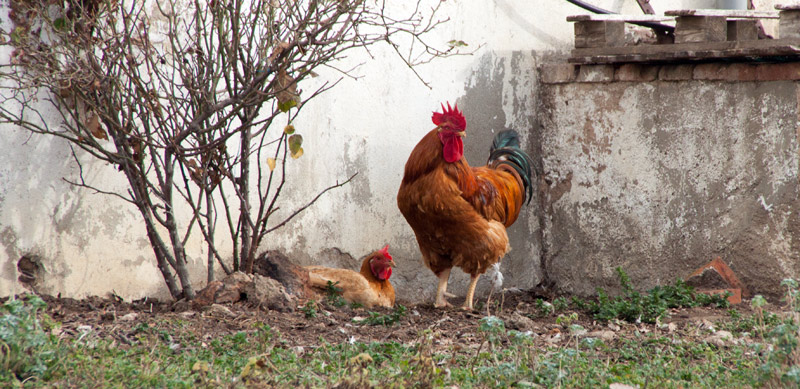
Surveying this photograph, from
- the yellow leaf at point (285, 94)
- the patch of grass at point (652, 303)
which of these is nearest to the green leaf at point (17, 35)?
the yellow leaf at point (285, 94)

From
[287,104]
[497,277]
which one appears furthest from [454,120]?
[497,277]

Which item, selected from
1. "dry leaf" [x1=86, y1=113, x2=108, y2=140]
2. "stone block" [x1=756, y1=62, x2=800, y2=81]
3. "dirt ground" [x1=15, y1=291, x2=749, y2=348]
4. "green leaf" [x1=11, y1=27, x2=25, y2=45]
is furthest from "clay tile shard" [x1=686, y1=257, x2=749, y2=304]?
"green leaf" [x1=11, y1=27, x2=25, y2=45]

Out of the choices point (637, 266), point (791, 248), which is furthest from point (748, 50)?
point (637, 266)

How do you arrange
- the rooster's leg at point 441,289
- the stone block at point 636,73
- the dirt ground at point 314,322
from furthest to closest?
the stone block at point 636,73 < the rooster's leg at point 441,289 < the dirt ground at point 314,322

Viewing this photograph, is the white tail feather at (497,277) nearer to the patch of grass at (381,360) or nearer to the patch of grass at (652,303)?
the patch of grass at (652,303)

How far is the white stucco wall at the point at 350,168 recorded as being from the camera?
457cm

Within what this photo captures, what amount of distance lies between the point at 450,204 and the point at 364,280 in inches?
32.9

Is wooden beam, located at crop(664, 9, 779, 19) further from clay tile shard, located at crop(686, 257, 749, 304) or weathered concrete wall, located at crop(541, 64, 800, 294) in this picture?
clay tile shard, located at crop(686, 257, 749, 304)

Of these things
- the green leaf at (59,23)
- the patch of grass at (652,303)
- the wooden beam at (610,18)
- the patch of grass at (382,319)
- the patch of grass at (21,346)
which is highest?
the wooden beam at (610,18)

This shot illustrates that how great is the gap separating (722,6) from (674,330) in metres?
3.98

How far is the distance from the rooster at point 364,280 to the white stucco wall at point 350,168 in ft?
1.75

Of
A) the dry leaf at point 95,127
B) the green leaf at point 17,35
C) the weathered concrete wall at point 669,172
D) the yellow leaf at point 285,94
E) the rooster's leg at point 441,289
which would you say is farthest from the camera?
the rooster's leg at point 441,289

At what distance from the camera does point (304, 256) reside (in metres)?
5.75

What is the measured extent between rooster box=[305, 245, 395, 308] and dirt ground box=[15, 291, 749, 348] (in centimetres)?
15
